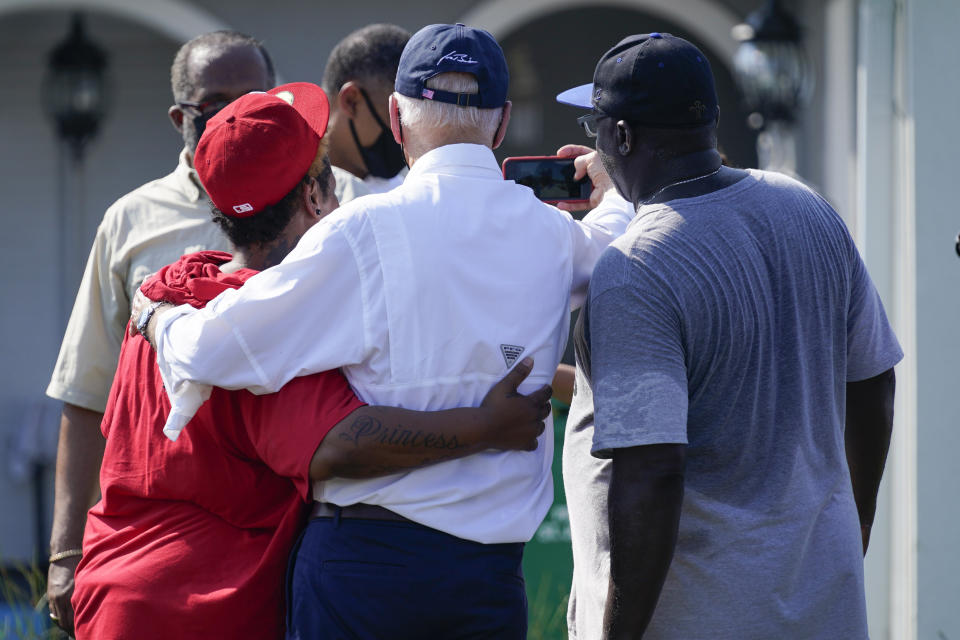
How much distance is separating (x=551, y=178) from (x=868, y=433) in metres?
0.91

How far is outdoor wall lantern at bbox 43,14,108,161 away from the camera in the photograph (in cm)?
741

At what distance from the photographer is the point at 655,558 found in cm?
192

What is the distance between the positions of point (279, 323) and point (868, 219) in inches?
94.9

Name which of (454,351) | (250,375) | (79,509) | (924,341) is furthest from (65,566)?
(924,341)

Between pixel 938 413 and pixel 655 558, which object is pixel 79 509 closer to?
pixel 655 558

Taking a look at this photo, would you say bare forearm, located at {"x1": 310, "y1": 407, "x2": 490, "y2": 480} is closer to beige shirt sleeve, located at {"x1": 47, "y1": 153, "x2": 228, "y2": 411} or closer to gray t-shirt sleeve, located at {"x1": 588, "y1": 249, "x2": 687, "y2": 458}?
gray t-shirt sleeve, located at {"x1": 588, "y1": 249, "x2": 687, "y2": 458}

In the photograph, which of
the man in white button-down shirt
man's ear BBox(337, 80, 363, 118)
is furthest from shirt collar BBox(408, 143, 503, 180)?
man's ear BBox(337, 80, 363, 118)

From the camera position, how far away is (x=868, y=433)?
7.93ft

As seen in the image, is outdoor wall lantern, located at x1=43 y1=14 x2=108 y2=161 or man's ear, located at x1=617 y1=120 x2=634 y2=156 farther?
outdoor wall lantern, located at x1=43 y1=14 x2=108 y2=161

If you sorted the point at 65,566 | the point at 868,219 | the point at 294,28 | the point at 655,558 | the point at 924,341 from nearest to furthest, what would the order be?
the point at 655,558 < the point at 65,566 < the point at 924,341 < the point at 868,219 < the point at 294,28

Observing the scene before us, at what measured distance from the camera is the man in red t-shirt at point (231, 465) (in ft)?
6.53

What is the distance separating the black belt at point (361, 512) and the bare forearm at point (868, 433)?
1.05 meters

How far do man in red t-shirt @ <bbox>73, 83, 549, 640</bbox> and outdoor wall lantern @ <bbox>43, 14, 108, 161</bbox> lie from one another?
580 centimetres

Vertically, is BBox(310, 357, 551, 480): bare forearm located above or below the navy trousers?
above
